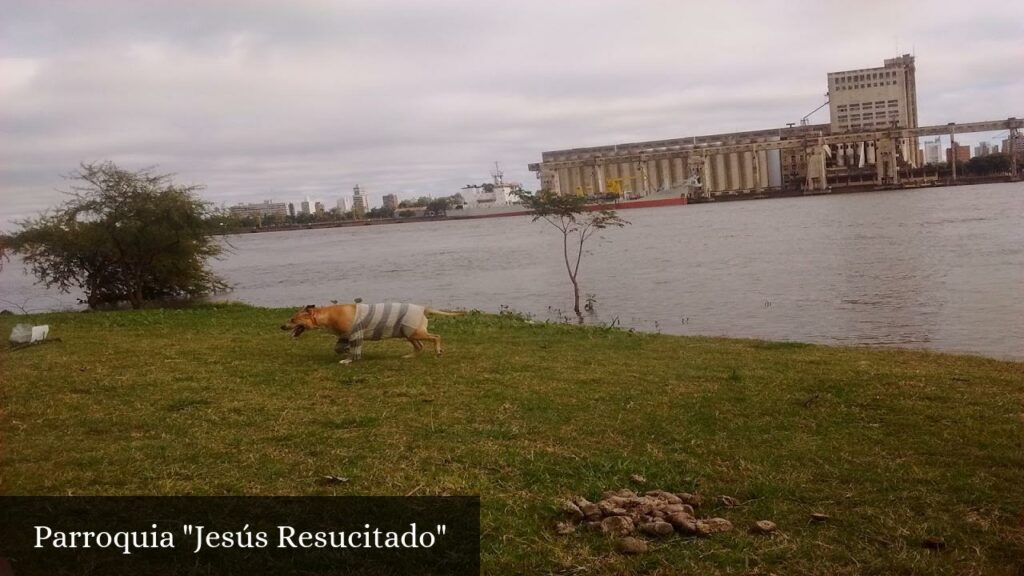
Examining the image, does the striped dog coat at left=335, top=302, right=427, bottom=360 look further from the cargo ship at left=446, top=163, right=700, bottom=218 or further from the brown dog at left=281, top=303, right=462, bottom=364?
the cargo ship at left=446, top=163, right=700, bottom=218

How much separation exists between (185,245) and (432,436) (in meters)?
17.9

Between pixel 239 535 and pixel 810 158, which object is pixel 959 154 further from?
pixel 239 535

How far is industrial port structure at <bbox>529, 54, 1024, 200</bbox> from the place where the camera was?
115m

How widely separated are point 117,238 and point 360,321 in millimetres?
14616

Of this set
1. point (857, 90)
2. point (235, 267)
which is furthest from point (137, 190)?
point (857, 90)

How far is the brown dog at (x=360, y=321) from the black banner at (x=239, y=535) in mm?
3735

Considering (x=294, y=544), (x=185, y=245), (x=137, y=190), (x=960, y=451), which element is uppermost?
(x=137, y=190)

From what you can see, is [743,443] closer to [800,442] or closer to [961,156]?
[800,442]

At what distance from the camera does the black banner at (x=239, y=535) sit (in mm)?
2928

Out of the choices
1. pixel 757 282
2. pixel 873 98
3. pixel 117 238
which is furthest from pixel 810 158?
pixel 117 238

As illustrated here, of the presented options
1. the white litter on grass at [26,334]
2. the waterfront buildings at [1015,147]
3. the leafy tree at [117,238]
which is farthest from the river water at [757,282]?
the waterfront buildings at [1015,147]

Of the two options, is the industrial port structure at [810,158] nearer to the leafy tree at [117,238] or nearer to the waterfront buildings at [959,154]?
the waterfront buildings at [959,154]

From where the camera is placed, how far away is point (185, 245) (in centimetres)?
2055

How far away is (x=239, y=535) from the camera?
320 centimetres
